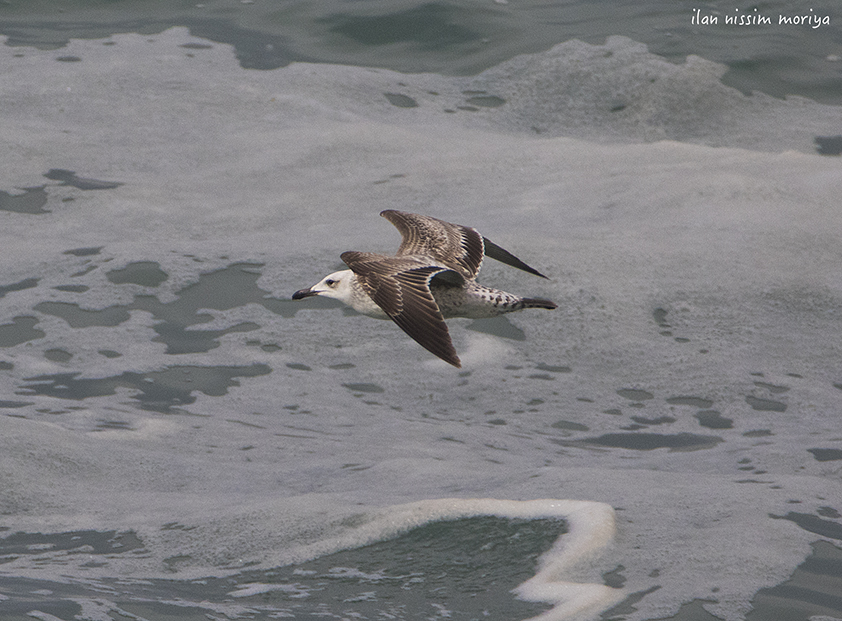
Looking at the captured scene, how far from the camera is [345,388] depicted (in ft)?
21.4

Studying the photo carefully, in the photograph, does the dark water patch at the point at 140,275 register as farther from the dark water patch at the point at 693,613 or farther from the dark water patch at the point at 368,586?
the dark water patch at the point at 693,613

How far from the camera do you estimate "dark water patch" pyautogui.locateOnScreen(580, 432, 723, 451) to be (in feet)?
19.5

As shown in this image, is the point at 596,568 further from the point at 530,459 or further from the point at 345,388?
the point at 345,388

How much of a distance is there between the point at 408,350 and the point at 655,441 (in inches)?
68.1

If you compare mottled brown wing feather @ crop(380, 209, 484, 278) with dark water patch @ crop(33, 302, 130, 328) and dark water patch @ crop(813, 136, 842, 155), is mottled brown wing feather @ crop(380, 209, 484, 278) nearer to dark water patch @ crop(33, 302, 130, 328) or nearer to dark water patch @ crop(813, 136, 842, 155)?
dark water patch @ crop(33, 302, 130, 328)

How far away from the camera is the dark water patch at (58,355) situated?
21.8ft

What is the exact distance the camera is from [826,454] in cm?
563

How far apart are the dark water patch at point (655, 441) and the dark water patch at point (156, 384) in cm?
212

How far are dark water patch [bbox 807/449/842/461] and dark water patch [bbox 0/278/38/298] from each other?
16.6 ft

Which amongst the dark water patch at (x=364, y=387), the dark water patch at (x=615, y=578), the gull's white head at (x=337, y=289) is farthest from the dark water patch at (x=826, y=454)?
the gull's white head at (x=337, y=289)

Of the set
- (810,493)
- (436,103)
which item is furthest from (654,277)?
(436,103)

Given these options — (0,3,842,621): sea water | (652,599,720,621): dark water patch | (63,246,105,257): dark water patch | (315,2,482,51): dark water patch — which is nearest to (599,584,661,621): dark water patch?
(0,3,842,621): sea water

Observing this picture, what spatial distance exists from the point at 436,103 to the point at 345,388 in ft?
13.6

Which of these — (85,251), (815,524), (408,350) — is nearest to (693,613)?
(815,524)
